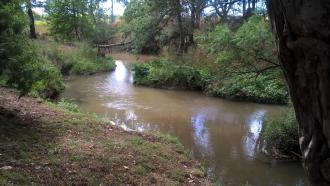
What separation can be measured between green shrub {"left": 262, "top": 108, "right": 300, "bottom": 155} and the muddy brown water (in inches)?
19.4

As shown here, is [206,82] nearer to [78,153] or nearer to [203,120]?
[203,120]

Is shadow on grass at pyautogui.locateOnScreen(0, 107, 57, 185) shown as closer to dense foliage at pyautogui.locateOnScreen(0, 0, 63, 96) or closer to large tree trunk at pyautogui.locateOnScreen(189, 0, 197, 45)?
dense foliage at pyautogui.locateOnScreen(0, 0, 63, 96)

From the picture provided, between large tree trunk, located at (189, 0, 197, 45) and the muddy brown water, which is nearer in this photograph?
the muddy brown water

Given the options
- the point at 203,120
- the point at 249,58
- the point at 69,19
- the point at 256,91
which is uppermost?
the point at 69,19

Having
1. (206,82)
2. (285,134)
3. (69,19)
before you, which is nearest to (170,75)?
(206,82)

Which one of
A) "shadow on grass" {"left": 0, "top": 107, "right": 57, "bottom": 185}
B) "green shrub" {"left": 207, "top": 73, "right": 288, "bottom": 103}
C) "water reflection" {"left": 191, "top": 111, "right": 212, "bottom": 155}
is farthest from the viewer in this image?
"green shrub" {"left": 207, "top": 73, "right": 288, "bottom": 103}

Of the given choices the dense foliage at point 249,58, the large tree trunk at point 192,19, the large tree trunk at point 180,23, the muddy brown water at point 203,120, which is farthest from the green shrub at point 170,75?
the large tree trunk at point 192,19

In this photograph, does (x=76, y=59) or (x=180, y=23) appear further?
(x=76, y=59)

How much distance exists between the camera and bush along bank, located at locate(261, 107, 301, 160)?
10086 millimetres

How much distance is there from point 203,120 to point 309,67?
448 inches

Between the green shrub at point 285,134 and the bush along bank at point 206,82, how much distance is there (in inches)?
152

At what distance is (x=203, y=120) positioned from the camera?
577 inches

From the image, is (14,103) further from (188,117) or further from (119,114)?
(188,117)

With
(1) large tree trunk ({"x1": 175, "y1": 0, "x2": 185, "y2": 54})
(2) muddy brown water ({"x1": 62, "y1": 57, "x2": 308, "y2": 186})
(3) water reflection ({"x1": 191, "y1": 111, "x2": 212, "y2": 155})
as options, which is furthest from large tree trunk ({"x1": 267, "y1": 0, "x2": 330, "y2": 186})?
(1) large tree trunk ({"x1": 175, "y1": 0, "x2": 185, "y2": 54})
